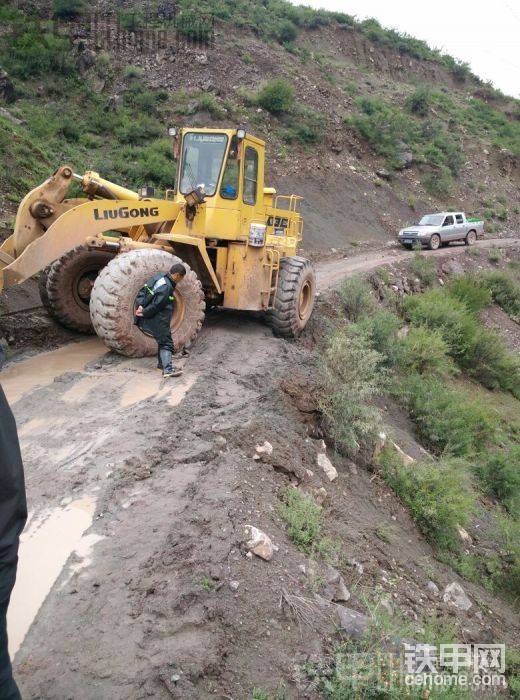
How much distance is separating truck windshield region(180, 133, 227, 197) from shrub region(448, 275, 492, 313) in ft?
32.4

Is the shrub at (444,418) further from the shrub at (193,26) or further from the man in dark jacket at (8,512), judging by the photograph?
the shrub at (193,26)

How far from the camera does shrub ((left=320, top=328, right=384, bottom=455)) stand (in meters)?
7.15

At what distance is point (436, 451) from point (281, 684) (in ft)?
23.5

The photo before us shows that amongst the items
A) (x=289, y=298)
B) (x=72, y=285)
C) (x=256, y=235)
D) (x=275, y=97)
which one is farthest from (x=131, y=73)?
(x=289, y=298)

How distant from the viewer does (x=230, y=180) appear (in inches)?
353

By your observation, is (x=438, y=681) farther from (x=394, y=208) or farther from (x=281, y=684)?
(x=394, y=208)

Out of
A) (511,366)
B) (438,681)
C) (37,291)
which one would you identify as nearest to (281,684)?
(438,681)

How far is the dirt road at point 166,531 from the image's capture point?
330 centimetres

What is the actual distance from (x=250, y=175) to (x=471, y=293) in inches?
406

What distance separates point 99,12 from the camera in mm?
26406

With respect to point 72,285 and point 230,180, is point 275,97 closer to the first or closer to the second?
point 230,180

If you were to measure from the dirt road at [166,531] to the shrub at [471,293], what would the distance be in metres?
10.9

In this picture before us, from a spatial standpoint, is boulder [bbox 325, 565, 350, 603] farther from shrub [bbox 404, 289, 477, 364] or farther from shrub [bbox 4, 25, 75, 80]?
shrub [bbox 4, 25, 75, 80]

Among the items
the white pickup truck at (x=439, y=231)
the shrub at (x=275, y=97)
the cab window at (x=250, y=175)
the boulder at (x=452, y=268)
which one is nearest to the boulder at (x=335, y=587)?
the cab window at (x=250, y=175)
